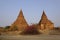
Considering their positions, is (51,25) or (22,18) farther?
(22,18)

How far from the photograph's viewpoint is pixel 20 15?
167 feet

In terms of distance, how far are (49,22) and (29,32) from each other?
1494cm

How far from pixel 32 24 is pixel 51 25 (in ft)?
42.4

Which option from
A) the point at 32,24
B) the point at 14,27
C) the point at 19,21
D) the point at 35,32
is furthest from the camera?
the point at 19,21

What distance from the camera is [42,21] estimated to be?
48.5 metres

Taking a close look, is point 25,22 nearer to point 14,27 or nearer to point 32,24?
point 14,27

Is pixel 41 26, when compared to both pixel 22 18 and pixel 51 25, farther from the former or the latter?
pixel 22 18

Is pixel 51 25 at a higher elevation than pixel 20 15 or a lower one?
lower

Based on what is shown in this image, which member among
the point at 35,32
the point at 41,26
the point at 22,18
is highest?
the point at 22,18

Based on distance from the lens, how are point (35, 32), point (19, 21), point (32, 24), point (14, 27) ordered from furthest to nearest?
1. point (19, 21)
2. point (14, 27)
3. point (32, 24)
4. point (35, 32)

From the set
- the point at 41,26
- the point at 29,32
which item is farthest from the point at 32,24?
the point at 41,26

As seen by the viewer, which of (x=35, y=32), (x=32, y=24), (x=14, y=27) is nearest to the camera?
(x=35, y=32)

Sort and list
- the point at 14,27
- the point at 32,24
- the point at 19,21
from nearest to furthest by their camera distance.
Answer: the point at 32,24, the point at 14,27, the point at 19,21

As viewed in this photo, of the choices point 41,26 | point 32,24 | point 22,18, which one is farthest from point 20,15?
point 32,24
